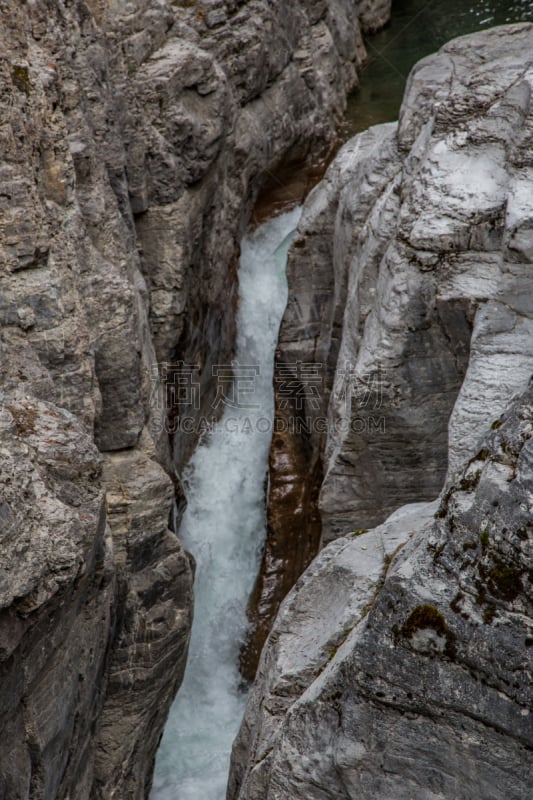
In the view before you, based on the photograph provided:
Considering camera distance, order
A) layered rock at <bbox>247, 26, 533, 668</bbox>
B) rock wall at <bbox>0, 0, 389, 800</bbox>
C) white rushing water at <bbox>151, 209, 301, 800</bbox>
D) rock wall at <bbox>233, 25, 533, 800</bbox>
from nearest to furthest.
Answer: rock wall at <bbox>233, 25, 533, 800</bbox> < rock wall at <bbox>0, 0, 389, 800</bbox> < layered rock at <bbox>247, 26, 533, 668</bbox> < white rushing water at <bbox>151, 209, 301, 800</bbox>

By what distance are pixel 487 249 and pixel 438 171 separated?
3.64ft

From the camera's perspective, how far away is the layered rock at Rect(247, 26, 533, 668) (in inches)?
337

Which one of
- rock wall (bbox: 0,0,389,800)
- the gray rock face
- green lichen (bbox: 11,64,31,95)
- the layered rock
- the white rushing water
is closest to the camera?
the gray rock face

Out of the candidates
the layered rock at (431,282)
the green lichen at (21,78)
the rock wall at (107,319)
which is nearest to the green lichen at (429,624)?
the layered rock at (431,282)

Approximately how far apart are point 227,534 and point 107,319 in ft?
17.3

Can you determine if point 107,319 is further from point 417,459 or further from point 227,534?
point 227,534

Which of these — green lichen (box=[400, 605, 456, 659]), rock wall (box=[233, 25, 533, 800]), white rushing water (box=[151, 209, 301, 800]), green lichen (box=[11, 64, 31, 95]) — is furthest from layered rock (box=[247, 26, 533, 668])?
green lichen (box=[11, 64, 31, 95])

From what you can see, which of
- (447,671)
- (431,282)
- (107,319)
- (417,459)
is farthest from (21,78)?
(447,671)

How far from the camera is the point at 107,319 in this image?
10.3 m

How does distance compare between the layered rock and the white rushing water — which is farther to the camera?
the white rushing water

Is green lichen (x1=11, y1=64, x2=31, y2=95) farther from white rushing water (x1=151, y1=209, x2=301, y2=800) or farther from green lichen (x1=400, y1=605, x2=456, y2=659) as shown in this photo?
white rushing water (x1=151, y1=209, x2=301, y2=800)

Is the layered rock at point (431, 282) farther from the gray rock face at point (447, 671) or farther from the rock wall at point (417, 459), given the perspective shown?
the gray rock face at point (447, 671)

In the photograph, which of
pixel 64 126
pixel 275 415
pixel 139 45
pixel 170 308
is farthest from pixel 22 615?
pixel 139 45

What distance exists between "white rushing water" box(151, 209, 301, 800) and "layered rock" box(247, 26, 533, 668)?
3.23 feet
